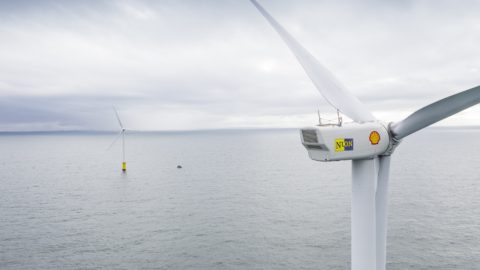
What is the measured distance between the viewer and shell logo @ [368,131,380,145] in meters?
12.8

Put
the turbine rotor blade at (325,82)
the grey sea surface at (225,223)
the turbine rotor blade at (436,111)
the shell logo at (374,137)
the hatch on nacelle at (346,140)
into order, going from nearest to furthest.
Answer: the turbine rotor blade at (436,111)
the hatch on nacelle at (346,140)
the shell logo at (374,137)
the turbine rotor blade at (325,82)
the grey sea surface at (225,223)

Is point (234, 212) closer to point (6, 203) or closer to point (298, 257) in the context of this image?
point (298, 257)

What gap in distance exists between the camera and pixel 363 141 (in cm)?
1266

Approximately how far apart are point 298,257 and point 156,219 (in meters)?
30.0

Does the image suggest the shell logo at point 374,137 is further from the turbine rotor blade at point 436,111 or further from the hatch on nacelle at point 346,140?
the turbine rotor blade at point 436,111

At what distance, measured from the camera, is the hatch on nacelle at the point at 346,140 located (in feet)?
39.4

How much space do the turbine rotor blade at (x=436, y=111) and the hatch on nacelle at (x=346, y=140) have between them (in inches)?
20.0

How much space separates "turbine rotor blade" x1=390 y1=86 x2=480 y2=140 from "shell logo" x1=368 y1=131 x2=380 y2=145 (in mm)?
746

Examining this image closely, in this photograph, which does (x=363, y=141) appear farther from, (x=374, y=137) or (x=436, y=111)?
(x=436, y=111)

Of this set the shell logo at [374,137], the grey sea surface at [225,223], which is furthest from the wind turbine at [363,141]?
the grey sea surface at [225,223]

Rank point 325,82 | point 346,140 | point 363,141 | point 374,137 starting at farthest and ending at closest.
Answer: point 325,82 → point 374,137 → point 363,141 → point 346,140

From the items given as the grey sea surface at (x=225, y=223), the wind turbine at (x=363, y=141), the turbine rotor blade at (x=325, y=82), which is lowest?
the grey sea surface at (x=225, y=223)

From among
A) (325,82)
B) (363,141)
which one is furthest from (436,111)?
(325,82)

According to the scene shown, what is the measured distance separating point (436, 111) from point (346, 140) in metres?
2.91
